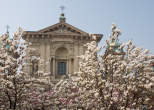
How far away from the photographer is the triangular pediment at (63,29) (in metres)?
37.0

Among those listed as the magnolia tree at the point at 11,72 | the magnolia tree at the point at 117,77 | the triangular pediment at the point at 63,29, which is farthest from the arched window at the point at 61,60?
the magnolia tree at the point at 117,77

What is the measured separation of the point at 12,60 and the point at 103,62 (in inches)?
216

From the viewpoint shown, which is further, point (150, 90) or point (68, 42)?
point (68, 42)

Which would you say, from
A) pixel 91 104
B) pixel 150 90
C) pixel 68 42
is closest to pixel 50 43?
pixel 68 42

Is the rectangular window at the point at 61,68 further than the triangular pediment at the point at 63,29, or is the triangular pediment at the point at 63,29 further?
the rectangular window at the point at 61,68

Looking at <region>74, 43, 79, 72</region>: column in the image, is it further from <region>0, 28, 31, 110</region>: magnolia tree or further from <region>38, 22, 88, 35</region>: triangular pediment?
<region>0, 28, 31, 110</region>: magnolia tree

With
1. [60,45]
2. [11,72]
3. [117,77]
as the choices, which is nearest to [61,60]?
[60,45]

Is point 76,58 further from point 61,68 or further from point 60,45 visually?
point 60,45

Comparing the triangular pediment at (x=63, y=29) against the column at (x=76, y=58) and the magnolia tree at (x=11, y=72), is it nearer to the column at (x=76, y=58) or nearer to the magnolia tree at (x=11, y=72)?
the column at (x=76, y=58)

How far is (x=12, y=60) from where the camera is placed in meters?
16.8

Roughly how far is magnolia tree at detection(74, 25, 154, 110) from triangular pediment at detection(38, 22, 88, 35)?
22.2 m

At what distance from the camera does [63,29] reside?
37562 mm

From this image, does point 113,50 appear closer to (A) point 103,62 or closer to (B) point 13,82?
(A) point 103,62

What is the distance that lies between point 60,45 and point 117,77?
23.1 meters
